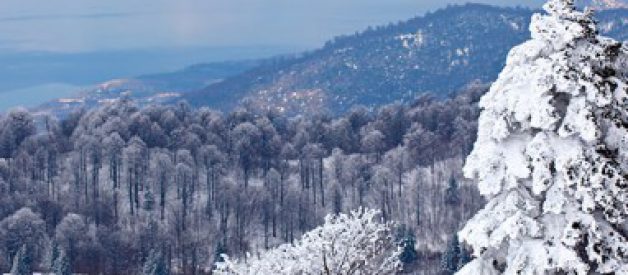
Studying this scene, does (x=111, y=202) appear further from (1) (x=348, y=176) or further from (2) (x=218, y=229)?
(1) (x=348, y=176)

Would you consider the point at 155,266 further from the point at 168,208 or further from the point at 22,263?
the point at 168,208

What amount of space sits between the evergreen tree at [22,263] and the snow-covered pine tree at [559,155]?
12683cm

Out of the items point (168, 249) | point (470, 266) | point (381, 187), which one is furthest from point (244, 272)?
point (381, 187)

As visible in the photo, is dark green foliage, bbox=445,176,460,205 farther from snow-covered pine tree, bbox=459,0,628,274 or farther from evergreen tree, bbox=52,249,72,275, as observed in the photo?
snow-covered pine tree, bbox=459,0,628,274

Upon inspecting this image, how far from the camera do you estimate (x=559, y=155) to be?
1825 centimetres

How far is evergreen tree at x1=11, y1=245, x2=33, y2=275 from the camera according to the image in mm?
136000

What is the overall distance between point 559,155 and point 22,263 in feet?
432

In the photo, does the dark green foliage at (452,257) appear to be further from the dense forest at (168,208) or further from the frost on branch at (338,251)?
the frost on branch at (338,251)

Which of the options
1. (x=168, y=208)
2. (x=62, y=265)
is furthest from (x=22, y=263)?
(x=168, y=208)

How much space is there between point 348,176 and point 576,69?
180930 millimetres

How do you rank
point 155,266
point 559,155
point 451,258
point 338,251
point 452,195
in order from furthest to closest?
point 452,195
point 451,258
point 155,266
point 338,251
point 559,155

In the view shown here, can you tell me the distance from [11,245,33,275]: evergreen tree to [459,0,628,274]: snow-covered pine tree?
4993 inches

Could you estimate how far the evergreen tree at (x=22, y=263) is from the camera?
136m

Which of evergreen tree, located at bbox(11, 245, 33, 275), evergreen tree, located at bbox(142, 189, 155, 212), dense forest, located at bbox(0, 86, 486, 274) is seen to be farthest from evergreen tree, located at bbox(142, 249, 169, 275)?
evergreen tree, located at bbox(142, 189, 155, 212)
